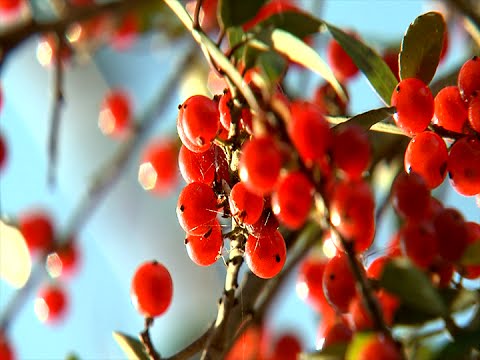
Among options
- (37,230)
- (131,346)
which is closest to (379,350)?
(131,346)

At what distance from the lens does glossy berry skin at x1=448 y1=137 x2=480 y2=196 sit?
0.62m

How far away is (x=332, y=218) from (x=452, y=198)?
4.98 ft

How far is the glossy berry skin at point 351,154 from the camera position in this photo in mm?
486

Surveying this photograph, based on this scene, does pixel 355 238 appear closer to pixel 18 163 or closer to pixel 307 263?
pixel 307 263

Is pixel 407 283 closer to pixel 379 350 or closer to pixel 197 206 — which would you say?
pixel 379 350

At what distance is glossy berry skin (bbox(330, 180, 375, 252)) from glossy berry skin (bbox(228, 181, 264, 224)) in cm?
13

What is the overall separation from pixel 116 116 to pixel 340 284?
5.41 feet

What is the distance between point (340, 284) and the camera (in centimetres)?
55

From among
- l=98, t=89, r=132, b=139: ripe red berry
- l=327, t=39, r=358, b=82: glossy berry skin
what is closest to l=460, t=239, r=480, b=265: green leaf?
l=327, t=39, r=358, b=82: glossy berry skin

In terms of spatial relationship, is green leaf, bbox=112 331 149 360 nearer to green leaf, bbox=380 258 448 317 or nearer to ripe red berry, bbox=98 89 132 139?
green leaf, bbox=380 258 448 317

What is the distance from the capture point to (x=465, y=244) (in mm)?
522

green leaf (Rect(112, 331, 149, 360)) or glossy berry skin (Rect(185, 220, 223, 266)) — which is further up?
glossy berry skin (Rect(185, 220, 223, 266))

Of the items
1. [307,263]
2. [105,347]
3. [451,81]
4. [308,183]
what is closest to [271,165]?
[308,183]

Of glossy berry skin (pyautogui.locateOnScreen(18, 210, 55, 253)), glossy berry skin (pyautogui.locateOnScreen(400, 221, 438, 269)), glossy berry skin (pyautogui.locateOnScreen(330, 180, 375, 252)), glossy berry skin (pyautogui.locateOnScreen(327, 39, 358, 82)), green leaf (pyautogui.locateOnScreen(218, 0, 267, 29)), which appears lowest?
glossy berry skin (pyautogui.locateOnScreen(18, 210, 55, 253))
